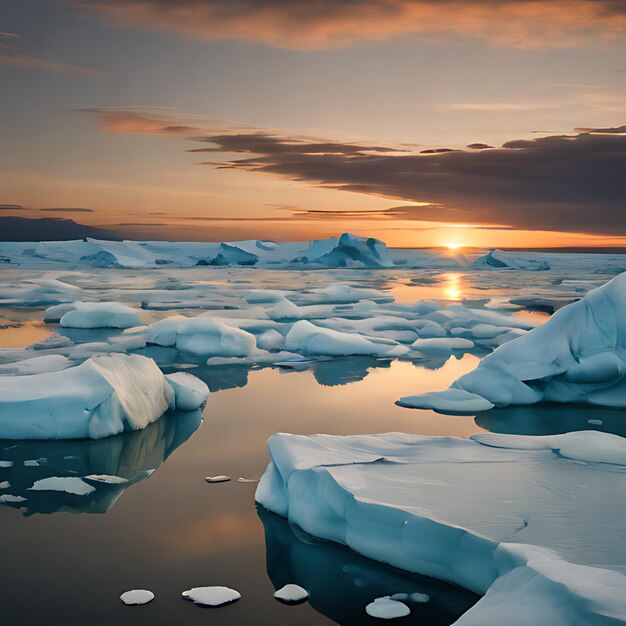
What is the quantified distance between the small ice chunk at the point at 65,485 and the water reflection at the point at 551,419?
3.66 m

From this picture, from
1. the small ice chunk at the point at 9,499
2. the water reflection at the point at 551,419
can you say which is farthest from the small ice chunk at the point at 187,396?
the water reflection at the point at 551,419

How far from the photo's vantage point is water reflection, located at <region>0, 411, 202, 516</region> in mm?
4715

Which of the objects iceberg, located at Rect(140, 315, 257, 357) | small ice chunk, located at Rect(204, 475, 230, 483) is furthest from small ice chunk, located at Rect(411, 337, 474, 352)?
small ice chunk, located at Rect(204, 475, 230, 483)

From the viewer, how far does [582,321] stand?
26.7 feet

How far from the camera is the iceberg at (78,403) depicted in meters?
6.01

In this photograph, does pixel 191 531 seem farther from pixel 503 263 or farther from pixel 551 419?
pixel 503 263

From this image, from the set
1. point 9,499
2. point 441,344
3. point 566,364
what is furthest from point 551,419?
point 9,499

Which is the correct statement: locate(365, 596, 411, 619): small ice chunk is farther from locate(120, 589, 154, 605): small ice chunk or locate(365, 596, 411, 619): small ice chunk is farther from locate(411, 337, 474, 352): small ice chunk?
locate(411, 337, 474, 352): small ice chunk

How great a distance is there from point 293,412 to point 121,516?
3.06 m

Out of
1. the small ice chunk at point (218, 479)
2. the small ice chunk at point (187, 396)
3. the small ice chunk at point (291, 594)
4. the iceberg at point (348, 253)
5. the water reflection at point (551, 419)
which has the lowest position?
the water reflection at point (551, 419)

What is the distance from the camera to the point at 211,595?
346cm

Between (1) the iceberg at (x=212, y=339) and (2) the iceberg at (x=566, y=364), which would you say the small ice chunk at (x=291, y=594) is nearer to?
(2) the iceberg at (x=566, y=364)

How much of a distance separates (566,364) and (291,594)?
207 inches

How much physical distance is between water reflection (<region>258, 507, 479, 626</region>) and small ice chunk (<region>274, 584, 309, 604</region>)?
0.04m
